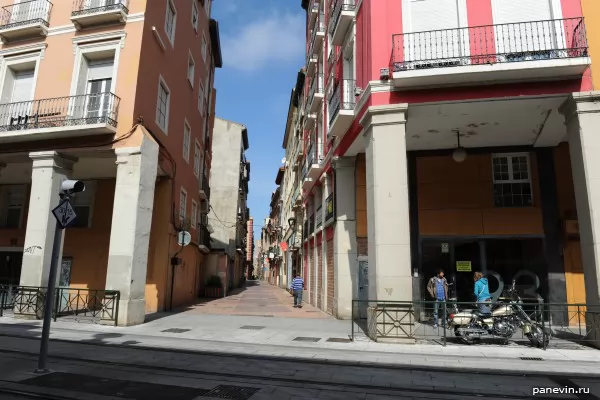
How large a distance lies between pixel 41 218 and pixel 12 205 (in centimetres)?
767

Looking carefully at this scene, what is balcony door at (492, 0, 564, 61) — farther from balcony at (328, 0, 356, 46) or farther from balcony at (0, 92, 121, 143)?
balcony at (0, 92, 121, 143)

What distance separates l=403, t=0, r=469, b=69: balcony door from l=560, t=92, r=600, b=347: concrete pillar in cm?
321

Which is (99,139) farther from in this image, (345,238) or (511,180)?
(511,180)

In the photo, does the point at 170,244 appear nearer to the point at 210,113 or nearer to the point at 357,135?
the point at 357,135

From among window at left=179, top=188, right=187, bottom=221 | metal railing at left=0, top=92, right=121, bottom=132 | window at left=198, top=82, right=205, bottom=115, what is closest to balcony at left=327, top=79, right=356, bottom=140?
metal railing at left=0, top=92, right=121, bottom=132

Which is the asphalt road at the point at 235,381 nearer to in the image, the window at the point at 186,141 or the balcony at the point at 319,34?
the window at the point at 186,141

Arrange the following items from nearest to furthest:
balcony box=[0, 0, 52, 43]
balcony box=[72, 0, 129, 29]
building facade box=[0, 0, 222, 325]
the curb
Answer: the curb < building facade box=[0, 0, 222, 325] < balcony box=[72, 0, 129, 29] < balcony box=[0, 0, 52, 43]

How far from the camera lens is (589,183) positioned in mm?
9094

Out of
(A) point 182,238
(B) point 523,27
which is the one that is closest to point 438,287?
(B) point 523,27

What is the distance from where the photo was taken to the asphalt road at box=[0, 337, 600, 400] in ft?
16.6

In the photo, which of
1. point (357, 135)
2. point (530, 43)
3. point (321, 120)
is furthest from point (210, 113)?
point (530, 43)

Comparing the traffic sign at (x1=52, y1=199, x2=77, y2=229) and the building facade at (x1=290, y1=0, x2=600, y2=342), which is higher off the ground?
the building facade at (x1=290, y1=0, x2=600, y2=342)

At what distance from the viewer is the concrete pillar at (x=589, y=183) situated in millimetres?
8781

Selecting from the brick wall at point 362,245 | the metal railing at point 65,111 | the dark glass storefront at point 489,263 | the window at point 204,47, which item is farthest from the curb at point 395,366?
the window at point 204,47
